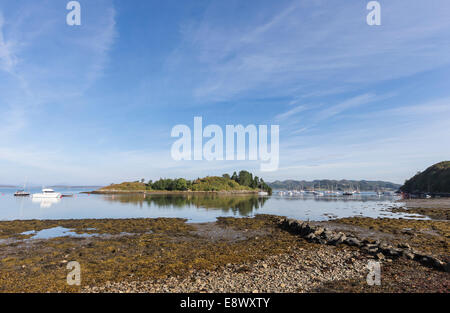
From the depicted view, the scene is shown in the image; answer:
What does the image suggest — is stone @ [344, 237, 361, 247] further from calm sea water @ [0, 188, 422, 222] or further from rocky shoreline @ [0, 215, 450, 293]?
calm sea water @ [0, 188, 422, 222]

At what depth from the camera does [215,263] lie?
15273 millimetres

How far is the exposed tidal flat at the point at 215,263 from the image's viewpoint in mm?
11289

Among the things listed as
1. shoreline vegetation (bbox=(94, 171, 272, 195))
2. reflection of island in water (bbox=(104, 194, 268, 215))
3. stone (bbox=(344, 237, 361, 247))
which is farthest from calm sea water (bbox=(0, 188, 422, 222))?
shoreline vegetation (bbox=(94, 171, 272, 195))

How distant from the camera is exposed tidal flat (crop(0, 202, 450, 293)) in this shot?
1129cm

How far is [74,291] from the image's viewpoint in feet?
35.7

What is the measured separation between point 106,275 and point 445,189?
189523mm

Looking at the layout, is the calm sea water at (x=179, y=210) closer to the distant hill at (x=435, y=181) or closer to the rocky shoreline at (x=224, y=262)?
the rocky shoreline at (x=224, y=262)

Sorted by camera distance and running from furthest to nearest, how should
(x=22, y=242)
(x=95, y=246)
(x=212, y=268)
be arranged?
(x=22, y=242)
(x=95, y=246)
(x=212, y=268)

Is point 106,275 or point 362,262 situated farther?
point 362,262

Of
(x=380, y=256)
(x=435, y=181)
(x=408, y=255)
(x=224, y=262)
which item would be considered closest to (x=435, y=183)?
(x=435, y=181)

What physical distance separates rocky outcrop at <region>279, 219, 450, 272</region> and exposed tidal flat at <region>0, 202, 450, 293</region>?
4.2 inches

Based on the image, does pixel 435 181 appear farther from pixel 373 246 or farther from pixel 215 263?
pixel 215 263
